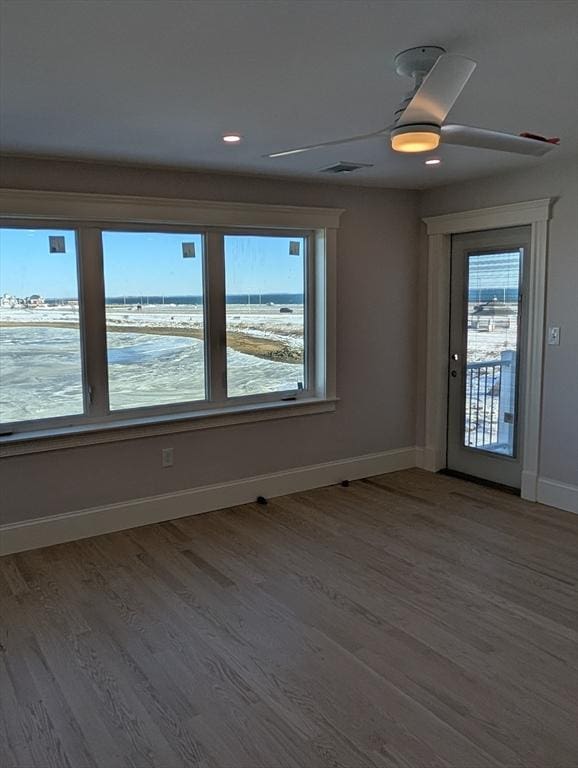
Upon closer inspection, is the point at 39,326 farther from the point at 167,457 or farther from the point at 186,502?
the point at 186,502

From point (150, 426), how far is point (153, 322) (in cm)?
73

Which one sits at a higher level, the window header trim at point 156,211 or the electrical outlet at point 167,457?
the window header trim at point 156,211

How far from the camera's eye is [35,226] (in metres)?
3.84

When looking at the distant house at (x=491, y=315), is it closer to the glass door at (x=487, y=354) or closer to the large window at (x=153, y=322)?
the glass door at (x=487, y=354)

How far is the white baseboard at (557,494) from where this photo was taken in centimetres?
439

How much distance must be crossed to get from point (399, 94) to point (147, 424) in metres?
2.60

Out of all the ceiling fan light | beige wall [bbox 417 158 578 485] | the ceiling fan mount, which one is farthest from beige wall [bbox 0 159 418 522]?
the ceiling fan light

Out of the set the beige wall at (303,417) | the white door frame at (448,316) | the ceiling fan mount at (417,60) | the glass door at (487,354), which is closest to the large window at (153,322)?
the beige wall at (303,417)

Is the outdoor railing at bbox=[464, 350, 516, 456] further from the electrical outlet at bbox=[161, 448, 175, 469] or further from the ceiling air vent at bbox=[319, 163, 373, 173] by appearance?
the electrical outlet at bbox=[161, 448, 175, 469]

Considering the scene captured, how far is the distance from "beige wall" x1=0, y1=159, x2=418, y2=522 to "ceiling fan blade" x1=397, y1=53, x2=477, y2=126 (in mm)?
2441

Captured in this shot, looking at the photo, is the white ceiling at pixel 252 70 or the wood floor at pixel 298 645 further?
the wood floor at pixel 298 645

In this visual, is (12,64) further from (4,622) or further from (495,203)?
(495,203)

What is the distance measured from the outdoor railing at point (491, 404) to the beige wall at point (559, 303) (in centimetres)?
39

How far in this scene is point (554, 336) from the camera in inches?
174
